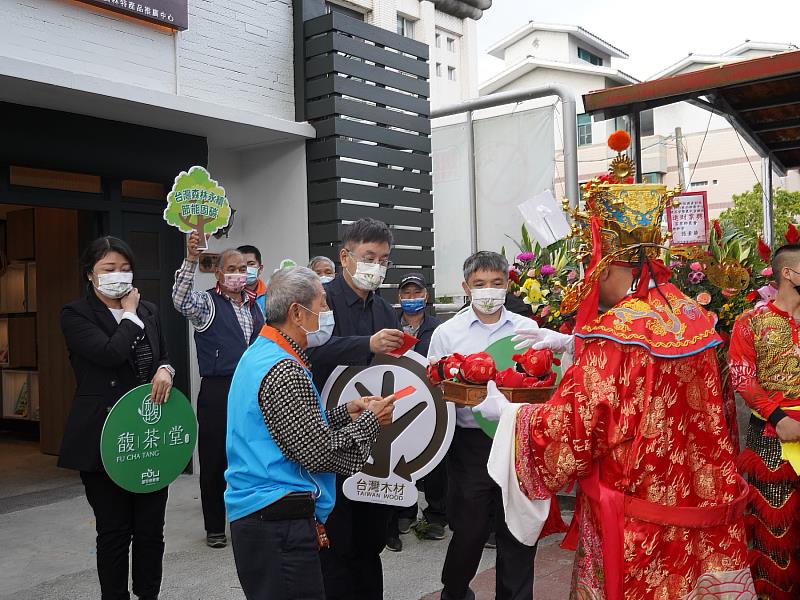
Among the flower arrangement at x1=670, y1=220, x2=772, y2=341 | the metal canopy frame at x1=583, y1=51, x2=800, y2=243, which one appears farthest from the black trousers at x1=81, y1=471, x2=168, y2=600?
the metal canopy frame at x1=583, y1=51, x2=800, y2=243

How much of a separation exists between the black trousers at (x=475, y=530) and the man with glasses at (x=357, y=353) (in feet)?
1.26

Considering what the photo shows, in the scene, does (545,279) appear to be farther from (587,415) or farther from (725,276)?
(587,415)

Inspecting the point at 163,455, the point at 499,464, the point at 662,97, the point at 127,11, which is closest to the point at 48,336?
the point at 127,11

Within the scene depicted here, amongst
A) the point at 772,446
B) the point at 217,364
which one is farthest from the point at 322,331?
the point at 217,364

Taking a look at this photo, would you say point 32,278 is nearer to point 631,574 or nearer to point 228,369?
point 228,369

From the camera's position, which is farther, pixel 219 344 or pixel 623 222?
pixel 219 344

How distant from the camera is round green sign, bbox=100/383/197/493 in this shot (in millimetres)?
3873

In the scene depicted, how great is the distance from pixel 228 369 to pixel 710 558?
3.81 m

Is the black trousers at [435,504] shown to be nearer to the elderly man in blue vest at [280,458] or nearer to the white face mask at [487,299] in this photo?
the white face mask at [487,299]

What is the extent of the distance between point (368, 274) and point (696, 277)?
2.94 meters

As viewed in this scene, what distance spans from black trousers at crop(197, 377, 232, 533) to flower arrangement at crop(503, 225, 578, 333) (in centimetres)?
232

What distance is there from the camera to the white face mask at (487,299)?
416cm

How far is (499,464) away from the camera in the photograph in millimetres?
2732

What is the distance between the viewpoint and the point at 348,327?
151 inches
